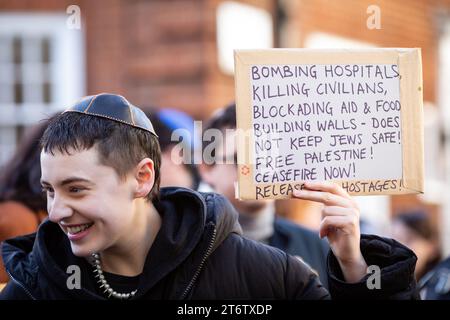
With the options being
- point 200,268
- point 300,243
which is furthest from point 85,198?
point 300,243

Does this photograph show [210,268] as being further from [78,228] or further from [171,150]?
[171,150]

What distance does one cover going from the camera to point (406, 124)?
2.75 metres

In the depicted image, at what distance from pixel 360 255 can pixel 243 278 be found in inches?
14.5

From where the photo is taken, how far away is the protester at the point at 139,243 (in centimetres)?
251

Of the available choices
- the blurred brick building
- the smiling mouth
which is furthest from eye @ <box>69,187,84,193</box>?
the blurred brick building

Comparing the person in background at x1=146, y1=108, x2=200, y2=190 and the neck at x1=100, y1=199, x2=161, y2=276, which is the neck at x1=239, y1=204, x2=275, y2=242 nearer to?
the person in background at x1=146, y1=108, x2=200, y2=190

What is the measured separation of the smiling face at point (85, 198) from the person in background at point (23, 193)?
0.85 meters

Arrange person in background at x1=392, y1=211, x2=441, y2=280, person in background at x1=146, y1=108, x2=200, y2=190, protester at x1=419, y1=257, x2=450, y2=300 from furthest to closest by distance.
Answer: person in background at x1=392, y1=211, x2=441, y2=280 < person in background at x1=146, y1=108, x2=200, y2=190 < protester at x1=419, y1=257, x2=450, y2=300

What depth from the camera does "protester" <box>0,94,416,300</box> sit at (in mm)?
2508

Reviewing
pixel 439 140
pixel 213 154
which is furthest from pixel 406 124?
pixel 439 140

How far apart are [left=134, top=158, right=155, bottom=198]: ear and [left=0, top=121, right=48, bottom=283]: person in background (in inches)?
33.6

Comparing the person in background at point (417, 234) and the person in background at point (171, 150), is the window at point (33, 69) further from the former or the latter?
the person in background at point (171, 150)

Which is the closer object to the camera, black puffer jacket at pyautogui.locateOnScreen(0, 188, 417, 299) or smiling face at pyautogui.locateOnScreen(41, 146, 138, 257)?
smiling face at pyautogui.locateOnScreen(41, 146, 138, 257)
